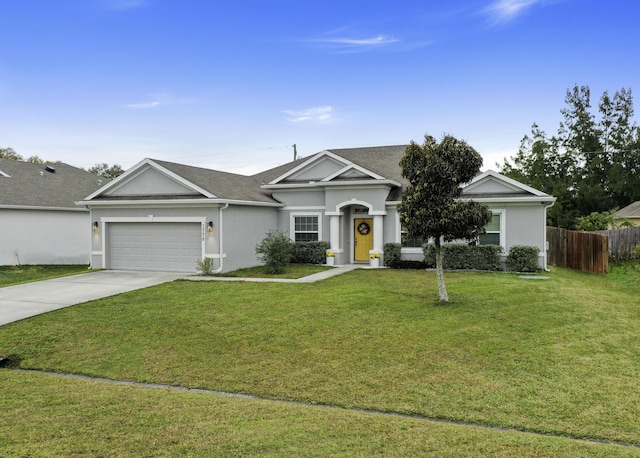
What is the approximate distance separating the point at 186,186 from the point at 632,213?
3463 centimetres

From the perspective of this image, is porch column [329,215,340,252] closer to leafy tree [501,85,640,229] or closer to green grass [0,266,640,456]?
green grass [0,266,640,456]

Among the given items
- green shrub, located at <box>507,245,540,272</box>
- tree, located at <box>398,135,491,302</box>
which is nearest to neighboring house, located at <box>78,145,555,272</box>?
green shrub, located at <box>507,245,540,272</box>

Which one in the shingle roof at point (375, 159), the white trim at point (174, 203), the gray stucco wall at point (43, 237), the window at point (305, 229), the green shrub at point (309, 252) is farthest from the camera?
the gray stucco wall at point (43, 237)

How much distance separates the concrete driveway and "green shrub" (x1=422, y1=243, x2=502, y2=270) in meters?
9.95

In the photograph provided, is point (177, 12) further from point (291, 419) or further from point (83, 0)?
point (291, 419)

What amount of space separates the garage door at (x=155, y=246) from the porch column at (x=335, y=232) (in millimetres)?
5471

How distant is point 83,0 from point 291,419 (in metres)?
15.9

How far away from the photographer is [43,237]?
23.0 metres

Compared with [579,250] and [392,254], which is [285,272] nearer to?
[392,254]

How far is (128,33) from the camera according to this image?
18.7m

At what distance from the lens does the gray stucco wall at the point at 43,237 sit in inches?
864

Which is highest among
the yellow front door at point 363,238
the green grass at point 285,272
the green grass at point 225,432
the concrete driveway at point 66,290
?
the yellow front door at point 363,238

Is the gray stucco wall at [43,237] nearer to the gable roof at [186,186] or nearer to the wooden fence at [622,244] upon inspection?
the gable roof at [186,186]

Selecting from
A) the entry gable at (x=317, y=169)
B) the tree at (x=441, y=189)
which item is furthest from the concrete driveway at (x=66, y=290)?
the tree at (x=441, y=189)
